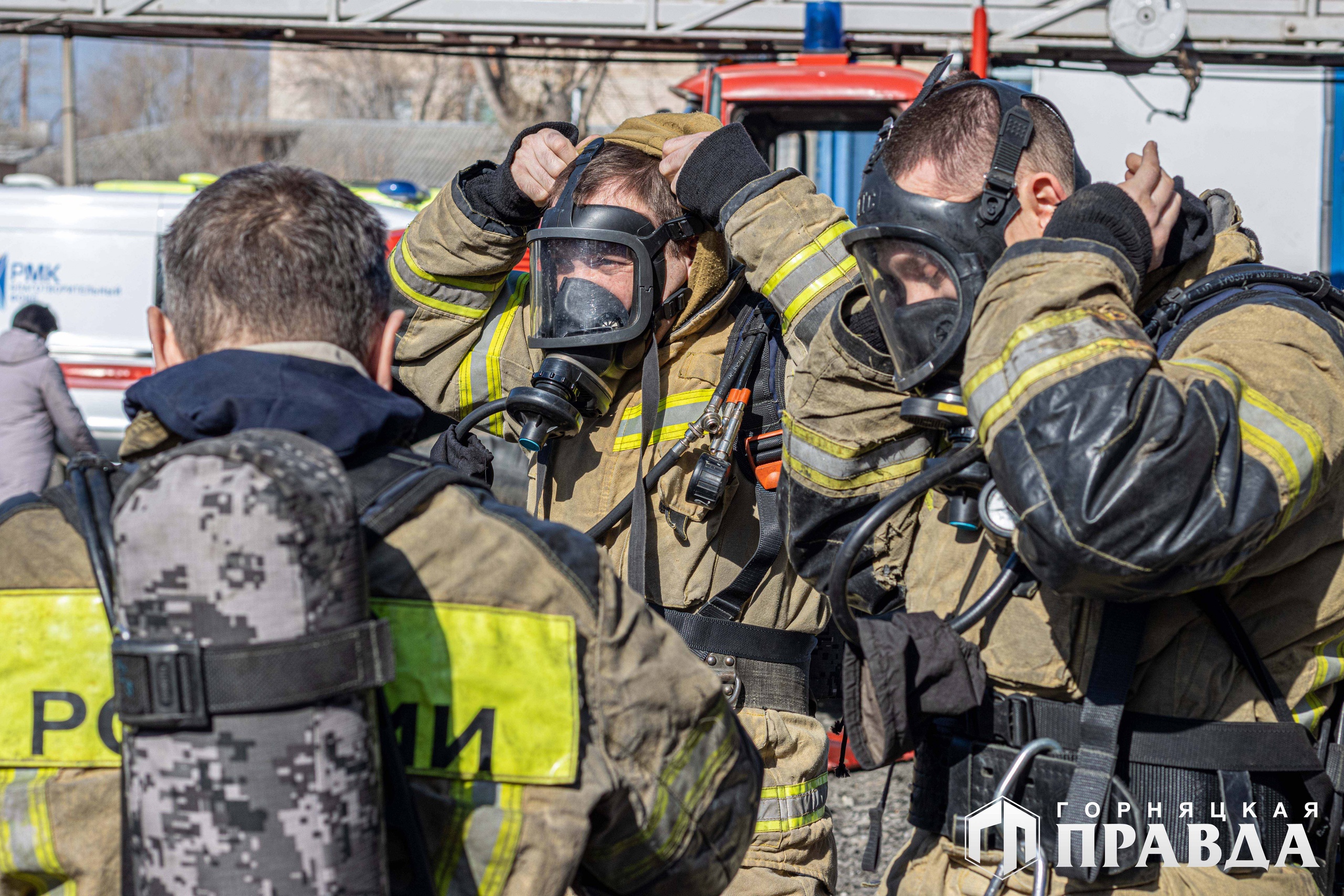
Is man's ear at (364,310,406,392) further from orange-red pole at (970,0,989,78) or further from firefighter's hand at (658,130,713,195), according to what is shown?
Result: orange-red pole at (970,0,989,78)

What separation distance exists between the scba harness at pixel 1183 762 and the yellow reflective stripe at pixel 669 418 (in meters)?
1.08

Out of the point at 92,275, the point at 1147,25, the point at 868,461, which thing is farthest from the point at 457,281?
the point at 92,275

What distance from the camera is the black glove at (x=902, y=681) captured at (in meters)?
1.80

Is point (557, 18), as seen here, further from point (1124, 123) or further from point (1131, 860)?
point (1131, 860)

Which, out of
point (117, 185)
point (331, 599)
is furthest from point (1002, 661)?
point (117, 185)

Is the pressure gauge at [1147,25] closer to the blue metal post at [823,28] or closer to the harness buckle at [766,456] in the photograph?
the blue metal post at [823,28]

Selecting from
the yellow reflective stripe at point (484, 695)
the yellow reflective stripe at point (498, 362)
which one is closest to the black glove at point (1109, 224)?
the yellow reflective stripe at point (484, 695)

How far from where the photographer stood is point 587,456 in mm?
2863

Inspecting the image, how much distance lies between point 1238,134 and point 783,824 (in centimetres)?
775

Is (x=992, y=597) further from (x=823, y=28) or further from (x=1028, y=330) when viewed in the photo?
(x=823, y=28)

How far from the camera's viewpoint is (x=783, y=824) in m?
2.57

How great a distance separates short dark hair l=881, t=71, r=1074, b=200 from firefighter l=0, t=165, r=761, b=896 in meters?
0.89

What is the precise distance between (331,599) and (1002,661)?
1121 mm

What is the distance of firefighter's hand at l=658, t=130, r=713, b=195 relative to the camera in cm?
257
